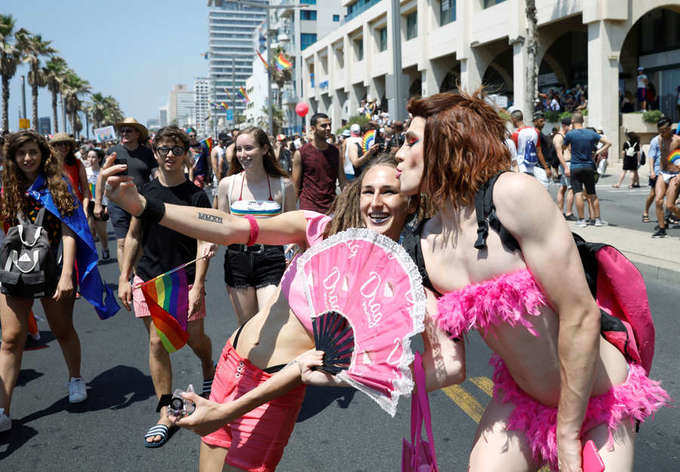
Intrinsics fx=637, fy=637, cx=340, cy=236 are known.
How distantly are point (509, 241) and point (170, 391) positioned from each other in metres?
3.17

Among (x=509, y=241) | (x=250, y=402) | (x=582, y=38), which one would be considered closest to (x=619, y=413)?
(x=509, y=241)

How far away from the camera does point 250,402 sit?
7.13 ft

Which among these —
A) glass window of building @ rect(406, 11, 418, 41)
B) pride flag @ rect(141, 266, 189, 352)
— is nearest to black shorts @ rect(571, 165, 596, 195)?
pride flag @ rect(141, 266, 189, 352)

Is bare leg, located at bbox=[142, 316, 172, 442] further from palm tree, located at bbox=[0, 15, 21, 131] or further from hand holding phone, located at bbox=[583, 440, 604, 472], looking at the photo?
palm tree, located at bbox=[0, 15, 21, 131]

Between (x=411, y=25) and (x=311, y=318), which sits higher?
(x=411, y=25)

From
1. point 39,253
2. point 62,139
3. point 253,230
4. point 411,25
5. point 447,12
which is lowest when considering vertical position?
point 39,253

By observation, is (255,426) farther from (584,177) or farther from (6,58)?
(6,58)

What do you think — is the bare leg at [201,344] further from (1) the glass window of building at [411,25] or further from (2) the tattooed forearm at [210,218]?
(1) the glass window of building at [411,25]

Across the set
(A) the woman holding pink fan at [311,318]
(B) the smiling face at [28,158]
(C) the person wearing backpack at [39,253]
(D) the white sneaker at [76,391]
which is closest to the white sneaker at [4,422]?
(C) the person wearing backpack at [39,253]

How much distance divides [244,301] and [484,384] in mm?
1839

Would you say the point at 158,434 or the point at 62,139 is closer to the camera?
the point at 158,434

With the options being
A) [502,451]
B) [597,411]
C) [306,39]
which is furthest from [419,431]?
[306,39]

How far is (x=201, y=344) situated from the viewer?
4.54 m

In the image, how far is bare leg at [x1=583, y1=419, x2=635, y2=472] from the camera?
6.54 ft
